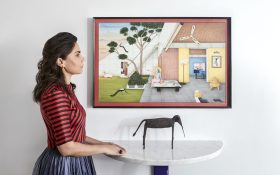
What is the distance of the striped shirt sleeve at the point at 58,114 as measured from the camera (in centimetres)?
Answer: 152

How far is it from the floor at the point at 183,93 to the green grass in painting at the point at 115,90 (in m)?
0.06

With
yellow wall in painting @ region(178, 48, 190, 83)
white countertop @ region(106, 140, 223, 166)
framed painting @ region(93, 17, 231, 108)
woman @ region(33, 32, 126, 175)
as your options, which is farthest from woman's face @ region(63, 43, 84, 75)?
yellow wall in painting @ region(178, 48, 190, 83)

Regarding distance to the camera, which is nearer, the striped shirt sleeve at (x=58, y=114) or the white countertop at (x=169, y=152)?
the striped shirt sleeve at (x=58, y=114)

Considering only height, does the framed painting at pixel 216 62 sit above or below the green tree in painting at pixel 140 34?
below

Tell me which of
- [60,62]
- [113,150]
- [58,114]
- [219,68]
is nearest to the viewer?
[58,114]

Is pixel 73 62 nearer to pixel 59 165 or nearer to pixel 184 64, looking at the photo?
pixel 59 165

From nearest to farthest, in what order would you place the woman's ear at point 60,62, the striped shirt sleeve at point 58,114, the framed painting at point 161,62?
1. the striped shirt sleeve at point 58,114
2. the woman's ear at point 60,62
3. the framed painting at point 161,62

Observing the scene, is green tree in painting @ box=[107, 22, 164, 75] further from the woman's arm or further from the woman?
the woman's arm

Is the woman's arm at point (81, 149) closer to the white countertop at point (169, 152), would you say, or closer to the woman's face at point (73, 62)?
the white countertop at point (169, 152)

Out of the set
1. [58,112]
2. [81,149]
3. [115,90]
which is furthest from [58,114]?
[115,90]

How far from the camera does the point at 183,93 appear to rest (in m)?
2.10

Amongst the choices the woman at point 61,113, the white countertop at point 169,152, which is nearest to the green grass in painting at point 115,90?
the white countertop at point 169,152

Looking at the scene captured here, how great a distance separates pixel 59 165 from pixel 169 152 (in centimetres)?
64

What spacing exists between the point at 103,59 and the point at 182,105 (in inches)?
24.2
